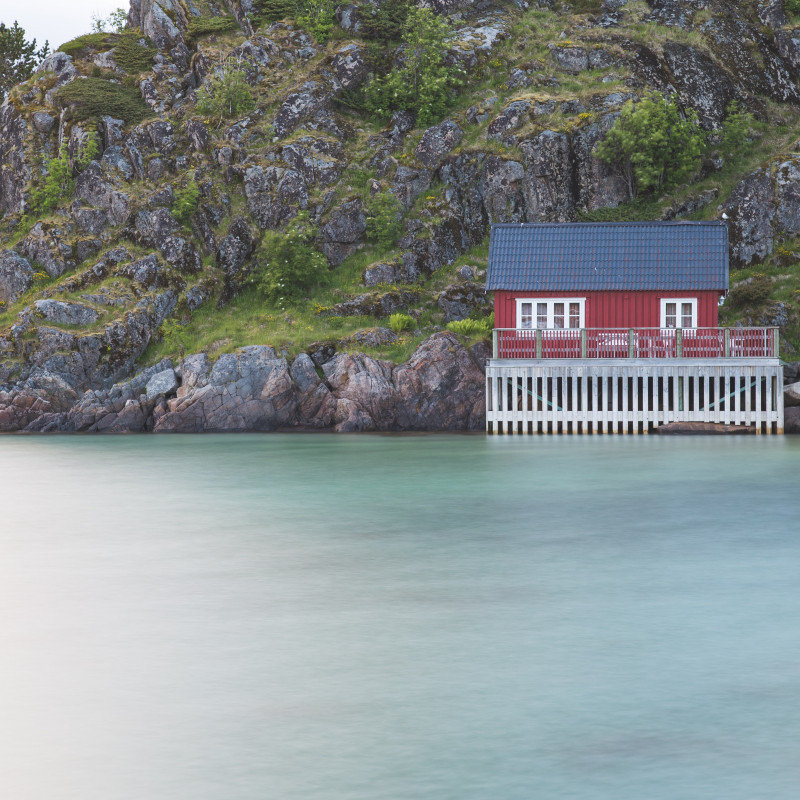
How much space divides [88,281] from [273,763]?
43.2 meters

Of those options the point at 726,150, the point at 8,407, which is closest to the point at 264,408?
the point at 8,407

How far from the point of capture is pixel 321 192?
50.6 metres

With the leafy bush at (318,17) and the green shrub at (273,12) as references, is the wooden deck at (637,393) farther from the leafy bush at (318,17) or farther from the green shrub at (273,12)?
the green shrub at (273,12)

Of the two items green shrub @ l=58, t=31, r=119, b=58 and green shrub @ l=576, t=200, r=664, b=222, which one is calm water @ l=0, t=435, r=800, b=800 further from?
green shrub @ l=58, t=31, r=119, b=58

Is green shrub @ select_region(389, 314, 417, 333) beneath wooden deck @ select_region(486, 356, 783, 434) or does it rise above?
above

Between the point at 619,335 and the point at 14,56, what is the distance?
51.1 meters

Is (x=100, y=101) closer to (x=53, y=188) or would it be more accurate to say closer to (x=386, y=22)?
(x=53, y=188)

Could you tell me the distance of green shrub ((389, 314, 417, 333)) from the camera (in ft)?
141

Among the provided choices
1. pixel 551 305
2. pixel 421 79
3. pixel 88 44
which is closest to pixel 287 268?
pixel 551 305

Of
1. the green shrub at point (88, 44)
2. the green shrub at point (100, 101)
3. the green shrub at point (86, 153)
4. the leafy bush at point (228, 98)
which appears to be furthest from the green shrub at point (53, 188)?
the green shrub at point (88, 44)

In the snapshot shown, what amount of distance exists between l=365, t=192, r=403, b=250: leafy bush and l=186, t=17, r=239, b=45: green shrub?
58.6ft

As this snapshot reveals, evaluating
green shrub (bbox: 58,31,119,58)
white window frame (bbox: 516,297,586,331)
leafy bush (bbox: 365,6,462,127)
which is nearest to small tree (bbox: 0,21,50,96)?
green shrub (bbox: 58,31,119,58)

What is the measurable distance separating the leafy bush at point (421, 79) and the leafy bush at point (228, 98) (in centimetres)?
663

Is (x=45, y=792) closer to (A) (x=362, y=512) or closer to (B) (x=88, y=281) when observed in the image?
(A) (x=362, y=512)
